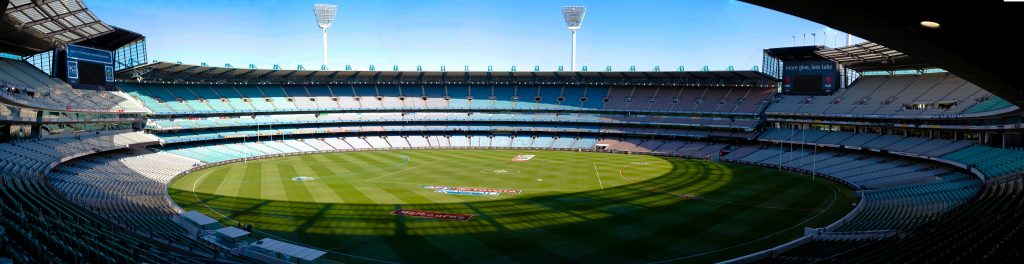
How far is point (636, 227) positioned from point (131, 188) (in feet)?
104

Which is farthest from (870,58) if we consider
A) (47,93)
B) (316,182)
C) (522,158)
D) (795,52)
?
(47,93)

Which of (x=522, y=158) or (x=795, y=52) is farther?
(x=795, y=52)

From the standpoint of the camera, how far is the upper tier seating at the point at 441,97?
7125 centimetres

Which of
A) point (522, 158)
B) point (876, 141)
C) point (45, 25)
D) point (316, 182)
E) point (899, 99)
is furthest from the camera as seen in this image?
point (522, 158)

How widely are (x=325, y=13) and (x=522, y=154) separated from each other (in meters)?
42.0

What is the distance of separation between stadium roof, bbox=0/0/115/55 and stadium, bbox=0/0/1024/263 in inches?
11.1

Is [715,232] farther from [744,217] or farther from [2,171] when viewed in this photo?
[2,171]

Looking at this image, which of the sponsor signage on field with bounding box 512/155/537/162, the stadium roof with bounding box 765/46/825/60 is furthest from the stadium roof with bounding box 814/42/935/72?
the sponsor signage on field with bounding box 512/155/537/162

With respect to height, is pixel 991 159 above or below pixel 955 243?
above

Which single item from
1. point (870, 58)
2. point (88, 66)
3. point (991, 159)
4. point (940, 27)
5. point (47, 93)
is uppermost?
point (870, 58)

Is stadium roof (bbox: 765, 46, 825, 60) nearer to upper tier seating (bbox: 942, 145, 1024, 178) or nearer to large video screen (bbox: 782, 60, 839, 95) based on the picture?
large video screen (bbox: 782, 60, 839, 95)

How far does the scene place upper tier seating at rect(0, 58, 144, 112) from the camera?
44.5 metres

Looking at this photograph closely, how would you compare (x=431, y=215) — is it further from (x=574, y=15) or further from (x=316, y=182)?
(x=574, y=15)

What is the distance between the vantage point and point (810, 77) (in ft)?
223
